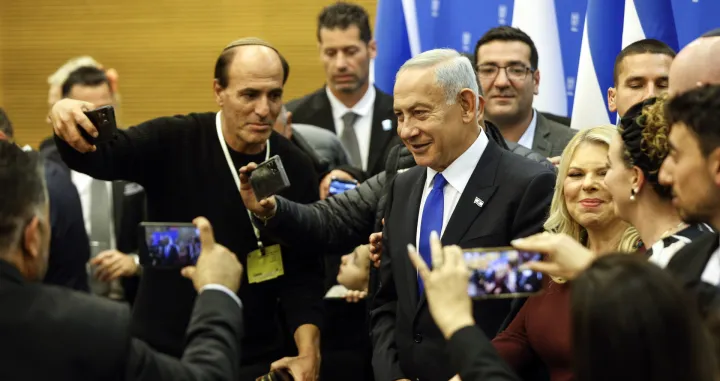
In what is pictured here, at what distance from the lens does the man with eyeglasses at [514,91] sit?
14.5 feet

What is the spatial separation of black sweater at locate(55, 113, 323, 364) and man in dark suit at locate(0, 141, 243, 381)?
1.51 m

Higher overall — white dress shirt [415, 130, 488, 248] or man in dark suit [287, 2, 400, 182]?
man in dark suit [287, 2, 400, 182]

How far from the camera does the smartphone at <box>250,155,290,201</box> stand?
10.7 ft

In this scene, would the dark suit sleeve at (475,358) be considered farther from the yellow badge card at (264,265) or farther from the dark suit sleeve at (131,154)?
the dark suit sleeve at (131,154)

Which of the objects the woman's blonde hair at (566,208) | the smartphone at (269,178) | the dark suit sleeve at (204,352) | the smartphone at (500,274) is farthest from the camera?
the smartphone at (269,178)

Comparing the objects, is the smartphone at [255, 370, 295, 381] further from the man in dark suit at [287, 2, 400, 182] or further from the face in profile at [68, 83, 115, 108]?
the face in profile at [68, 83, 115, 108]

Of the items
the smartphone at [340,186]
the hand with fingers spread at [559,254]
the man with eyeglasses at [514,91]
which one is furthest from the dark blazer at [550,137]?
the hand with fingers spread at [559,254]

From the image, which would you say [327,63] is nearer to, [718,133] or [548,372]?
[548,372]

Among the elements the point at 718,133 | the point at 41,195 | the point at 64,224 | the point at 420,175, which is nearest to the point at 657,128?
the point at 718,133

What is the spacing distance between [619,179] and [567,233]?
1.98 feet

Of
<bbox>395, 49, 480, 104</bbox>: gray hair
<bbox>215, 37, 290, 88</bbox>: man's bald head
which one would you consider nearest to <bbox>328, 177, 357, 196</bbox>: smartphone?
<bbox>215, 37, 290, 88</bbox>: man's bald head

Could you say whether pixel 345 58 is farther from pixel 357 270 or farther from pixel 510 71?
pixel 357 270

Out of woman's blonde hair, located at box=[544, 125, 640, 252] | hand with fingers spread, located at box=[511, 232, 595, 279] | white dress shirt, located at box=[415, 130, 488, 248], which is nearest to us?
hand with fingers spread, located at box=[511, 232, 595, 279]

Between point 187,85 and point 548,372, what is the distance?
429cm
